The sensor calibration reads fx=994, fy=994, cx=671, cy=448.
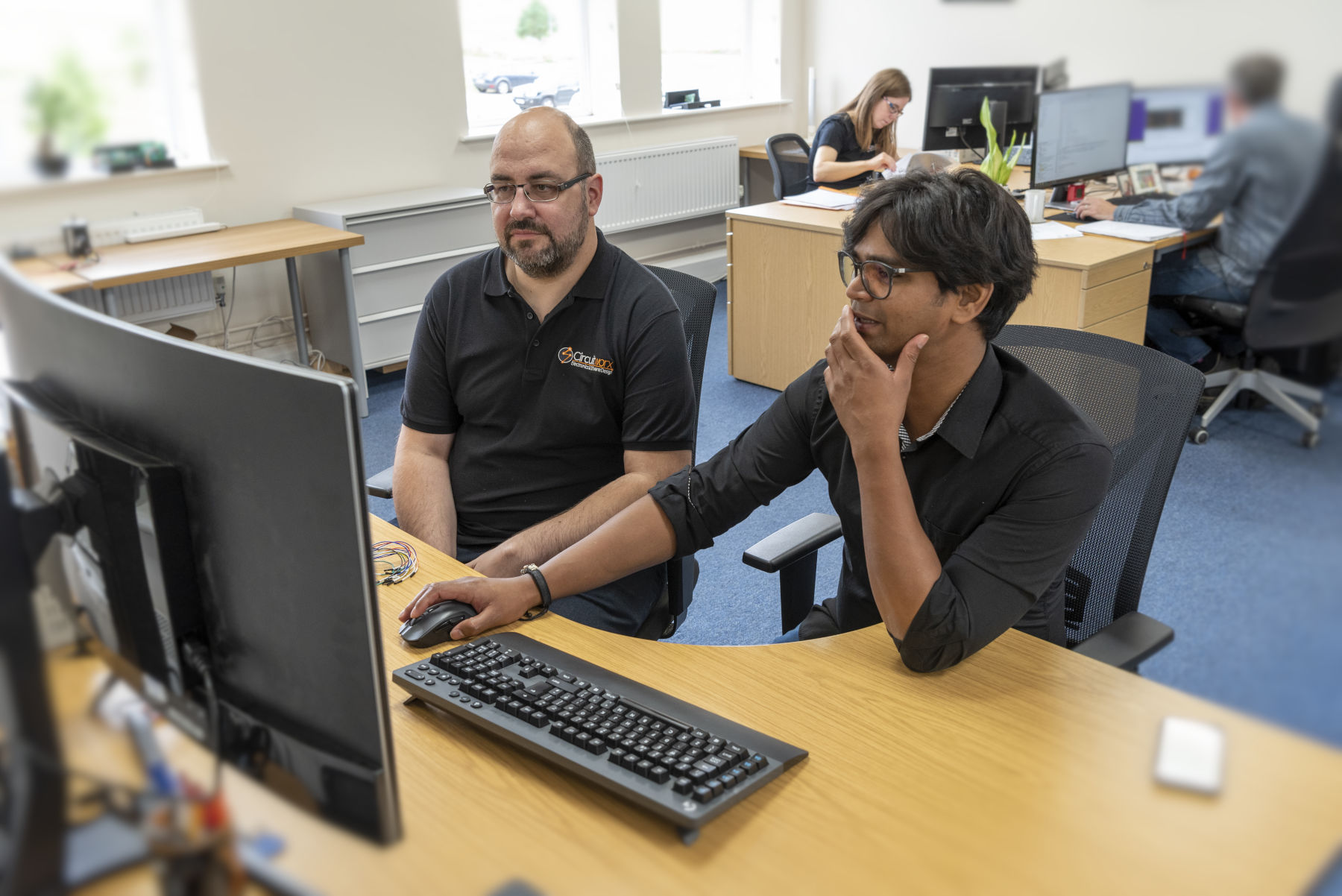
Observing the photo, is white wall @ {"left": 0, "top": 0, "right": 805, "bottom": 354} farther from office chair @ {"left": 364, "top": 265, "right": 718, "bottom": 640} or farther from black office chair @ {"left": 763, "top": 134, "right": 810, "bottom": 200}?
office chair @ {"left": 364, "top": 265, "right": 718, "bottom": 640}

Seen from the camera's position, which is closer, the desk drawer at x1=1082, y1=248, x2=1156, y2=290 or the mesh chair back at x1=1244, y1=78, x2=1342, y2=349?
the mesh chair back at x1=1244, y1=78, x2=1342, y2=349

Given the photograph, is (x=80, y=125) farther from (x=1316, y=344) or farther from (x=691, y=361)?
(x=691, y=361)

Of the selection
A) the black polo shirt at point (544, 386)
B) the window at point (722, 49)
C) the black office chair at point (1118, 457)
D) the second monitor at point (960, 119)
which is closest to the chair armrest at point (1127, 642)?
the black office chair at point (1118, 457)

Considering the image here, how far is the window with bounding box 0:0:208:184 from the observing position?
0.44 metres

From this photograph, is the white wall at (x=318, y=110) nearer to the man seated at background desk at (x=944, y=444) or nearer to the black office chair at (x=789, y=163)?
the black office chair at (x=789, y=163)

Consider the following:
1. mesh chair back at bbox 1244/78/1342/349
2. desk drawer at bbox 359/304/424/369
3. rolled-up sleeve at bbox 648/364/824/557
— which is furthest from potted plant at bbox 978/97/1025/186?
mesh chair back at bbox 1244/78/1342/349

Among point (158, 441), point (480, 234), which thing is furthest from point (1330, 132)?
point (480, 234)

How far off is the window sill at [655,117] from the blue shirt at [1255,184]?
4.43m

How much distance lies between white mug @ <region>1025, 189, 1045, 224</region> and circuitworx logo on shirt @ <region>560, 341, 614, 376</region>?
2131 millimetres

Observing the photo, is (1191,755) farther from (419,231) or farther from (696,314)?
(419,231)

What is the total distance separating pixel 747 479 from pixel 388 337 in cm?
300

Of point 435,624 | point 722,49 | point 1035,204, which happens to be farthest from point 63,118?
point 722,49

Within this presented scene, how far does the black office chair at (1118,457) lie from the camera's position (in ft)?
4.36

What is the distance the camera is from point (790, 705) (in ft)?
3.46
